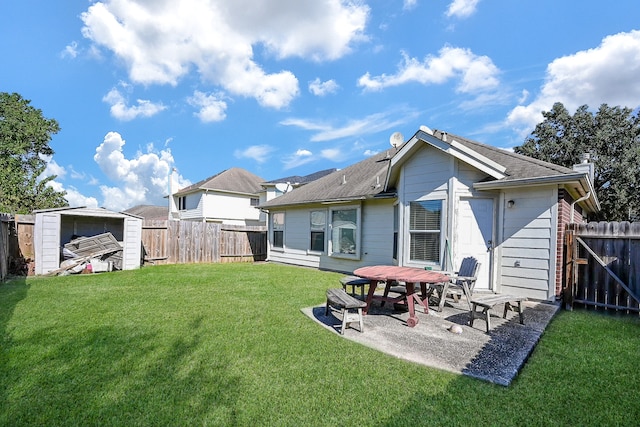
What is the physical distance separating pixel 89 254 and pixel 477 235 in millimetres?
12600

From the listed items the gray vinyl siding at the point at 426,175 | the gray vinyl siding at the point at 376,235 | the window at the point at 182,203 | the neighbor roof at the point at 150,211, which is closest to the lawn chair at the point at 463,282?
the gray vinyl siding at the point at 426,175

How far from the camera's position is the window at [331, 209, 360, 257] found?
34.3ft

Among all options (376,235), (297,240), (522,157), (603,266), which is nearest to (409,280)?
(603,266)

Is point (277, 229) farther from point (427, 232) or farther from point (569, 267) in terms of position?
point (569, 267)

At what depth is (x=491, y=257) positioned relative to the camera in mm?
7031

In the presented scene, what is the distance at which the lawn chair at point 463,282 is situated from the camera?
19.0 feet

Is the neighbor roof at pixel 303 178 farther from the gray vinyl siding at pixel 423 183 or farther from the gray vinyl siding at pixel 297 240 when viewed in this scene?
the gray vinyl siding at pixel 423 183

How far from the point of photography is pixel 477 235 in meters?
7.10

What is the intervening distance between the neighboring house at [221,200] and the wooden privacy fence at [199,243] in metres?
10.2

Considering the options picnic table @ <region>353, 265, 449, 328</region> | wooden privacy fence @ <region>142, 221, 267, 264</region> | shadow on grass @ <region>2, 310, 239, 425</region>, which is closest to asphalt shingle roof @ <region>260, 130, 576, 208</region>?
wooden privacy fence @ <region>142, 221, 267, 264</region>

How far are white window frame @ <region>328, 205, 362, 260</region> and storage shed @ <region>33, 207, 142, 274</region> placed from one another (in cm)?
742

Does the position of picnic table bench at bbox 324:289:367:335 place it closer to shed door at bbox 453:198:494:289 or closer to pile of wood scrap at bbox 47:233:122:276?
shed door at bbox 453:198:494:289

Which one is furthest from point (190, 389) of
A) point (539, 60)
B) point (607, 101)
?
point (607, 101)

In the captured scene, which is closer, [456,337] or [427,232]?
[456,337]
